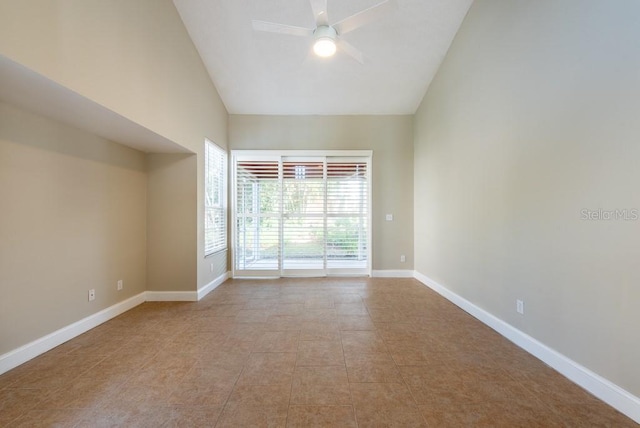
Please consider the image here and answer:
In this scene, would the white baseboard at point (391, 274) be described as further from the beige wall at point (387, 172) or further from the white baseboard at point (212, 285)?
the white baseboard at point (212, 285)

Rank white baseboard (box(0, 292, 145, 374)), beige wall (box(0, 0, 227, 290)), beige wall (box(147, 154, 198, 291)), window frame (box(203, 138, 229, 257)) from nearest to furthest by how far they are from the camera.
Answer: beige wall (box(0, 0, 227, 290)) < white baseboard (box(0, 292, 145, 374)) < beige wall (box(147, 154, 198, 291)) < window frame (box(203, 138, 229, 257))

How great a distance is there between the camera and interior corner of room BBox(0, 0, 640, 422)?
5.66 feet

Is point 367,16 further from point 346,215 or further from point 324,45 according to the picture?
point 346,215

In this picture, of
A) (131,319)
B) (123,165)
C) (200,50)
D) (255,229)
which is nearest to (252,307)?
(131,319)

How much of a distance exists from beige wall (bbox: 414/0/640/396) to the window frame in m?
3.63

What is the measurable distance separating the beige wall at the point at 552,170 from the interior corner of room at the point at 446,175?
0.04ft

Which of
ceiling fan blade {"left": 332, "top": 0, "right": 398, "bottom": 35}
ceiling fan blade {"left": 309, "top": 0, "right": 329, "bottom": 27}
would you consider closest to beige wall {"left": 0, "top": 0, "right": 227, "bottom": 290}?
ceiling fan blade {"left": 309, "top": 0, "right": 329, "bottom": 27}

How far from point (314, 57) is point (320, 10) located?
1.46 meters

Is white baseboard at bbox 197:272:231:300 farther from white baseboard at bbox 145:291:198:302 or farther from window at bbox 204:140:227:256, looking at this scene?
window at bbox 204:140:227:256

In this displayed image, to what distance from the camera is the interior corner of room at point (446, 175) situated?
173 centimetres

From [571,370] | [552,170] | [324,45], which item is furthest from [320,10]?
[571,370]

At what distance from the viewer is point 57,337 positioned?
2484 mm

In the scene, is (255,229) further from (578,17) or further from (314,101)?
(578,17)

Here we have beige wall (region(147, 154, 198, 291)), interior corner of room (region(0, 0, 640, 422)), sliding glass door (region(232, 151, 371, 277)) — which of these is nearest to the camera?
interior corner of room (region(0, 0, 640, 422))
